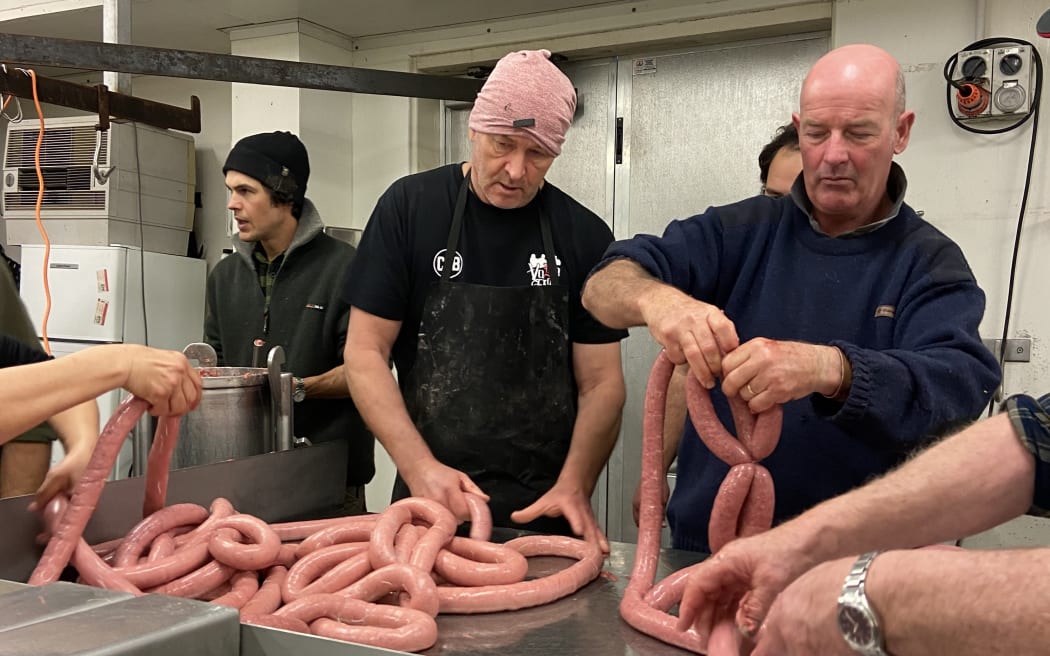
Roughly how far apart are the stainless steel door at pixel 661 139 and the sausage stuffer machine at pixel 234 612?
1.98m

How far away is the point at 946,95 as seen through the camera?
2.95 metres

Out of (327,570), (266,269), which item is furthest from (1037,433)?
(266,269)

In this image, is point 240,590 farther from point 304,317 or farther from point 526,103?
point 304,317

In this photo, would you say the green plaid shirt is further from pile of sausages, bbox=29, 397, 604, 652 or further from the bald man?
the bald man

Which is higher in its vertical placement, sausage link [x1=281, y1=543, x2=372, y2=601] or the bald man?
the bald man

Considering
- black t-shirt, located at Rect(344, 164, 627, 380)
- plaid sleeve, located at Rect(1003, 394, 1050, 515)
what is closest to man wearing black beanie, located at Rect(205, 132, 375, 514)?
black t-shirt, located at Rect(344, 164, 627, 380)

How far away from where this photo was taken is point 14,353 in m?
1.81

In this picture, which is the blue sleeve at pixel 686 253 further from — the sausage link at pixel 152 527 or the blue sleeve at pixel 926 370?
the sausage link at pixel 152 527

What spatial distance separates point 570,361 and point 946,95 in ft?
5.57

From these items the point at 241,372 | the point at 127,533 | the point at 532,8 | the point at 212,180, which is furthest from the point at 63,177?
the point at 127,533

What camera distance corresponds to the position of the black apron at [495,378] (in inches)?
82.7

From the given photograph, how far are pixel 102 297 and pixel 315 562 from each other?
9.12 ft

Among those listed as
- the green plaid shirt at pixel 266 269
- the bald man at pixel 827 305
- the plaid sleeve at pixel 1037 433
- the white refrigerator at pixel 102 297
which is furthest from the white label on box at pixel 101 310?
the plaid sleeve at pixel 1037 433

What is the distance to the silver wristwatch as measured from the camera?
821 mm
